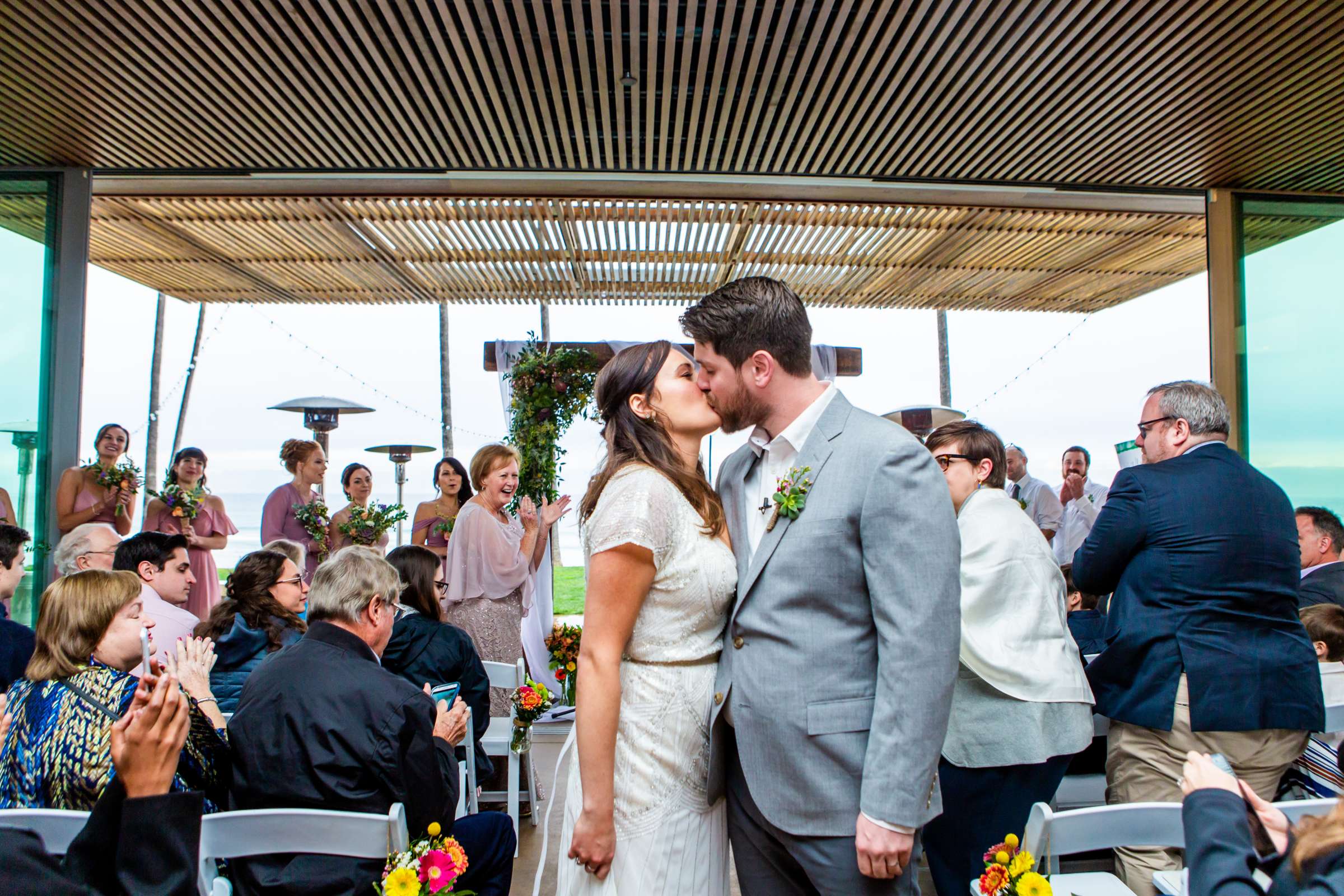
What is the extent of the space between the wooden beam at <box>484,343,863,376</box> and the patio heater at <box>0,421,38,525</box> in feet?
10.8

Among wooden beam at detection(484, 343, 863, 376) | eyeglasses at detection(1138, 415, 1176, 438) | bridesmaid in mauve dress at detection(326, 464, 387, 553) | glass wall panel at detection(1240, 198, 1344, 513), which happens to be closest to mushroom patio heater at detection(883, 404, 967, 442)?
wooden beam at detection(484, 343, 863, 376)

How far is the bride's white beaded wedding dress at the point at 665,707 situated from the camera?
Result: 194 centimetres

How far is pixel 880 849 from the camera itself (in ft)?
5.52

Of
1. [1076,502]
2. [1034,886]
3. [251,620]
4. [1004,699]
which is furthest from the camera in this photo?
[1076,502]

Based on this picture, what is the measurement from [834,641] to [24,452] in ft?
19.0

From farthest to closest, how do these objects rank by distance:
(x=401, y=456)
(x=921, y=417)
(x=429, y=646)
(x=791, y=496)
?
1. (x=401, y=456)
2. (x=921, y=417)
3. (x=429, y=646)
4. (x=791, y=496)

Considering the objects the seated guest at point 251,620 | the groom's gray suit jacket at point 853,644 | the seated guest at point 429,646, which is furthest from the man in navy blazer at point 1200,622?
the seated guest at point 251,620

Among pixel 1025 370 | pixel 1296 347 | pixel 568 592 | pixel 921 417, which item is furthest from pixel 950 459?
pixel 568 592

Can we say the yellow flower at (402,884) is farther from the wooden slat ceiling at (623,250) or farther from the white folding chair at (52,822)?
the wooden slat ceiling at (623,250)

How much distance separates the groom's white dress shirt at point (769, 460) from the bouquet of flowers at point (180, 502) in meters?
5.17

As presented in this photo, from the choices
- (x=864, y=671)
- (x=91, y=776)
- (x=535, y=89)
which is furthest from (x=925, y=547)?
(x=535, y=89)

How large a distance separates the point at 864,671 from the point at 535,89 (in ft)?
12.6

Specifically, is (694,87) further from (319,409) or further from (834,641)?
(319,409)

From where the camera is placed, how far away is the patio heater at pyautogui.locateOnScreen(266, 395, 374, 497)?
10.2m
